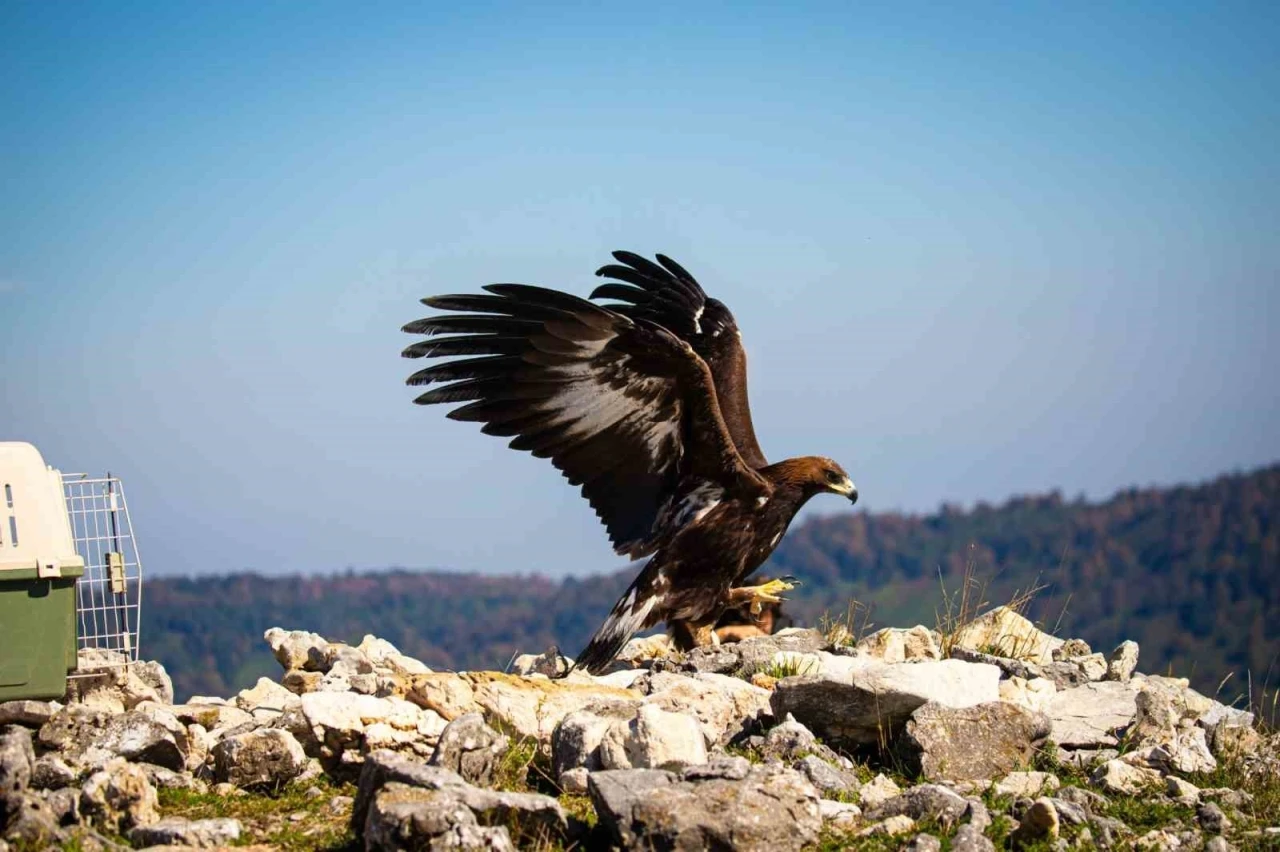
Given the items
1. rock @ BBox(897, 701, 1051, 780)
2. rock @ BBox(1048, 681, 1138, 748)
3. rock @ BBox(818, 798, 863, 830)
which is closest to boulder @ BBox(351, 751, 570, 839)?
rock @ BBox(818, 798, 863, 830)

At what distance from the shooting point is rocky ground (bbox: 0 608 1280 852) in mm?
5836

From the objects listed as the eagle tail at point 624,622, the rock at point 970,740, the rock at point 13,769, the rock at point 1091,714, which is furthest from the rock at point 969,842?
the rock at point 13,769

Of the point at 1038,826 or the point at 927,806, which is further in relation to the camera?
the point at 927,806

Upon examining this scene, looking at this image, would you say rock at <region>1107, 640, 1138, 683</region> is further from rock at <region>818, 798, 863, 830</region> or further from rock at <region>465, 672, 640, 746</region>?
rock at <region>818, 798, 863, 830</region>

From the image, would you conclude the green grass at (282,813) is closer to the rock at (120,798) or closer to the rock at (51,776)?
the rock at (120,798)

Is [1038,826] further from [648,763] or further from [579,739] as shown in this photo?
[579,739]

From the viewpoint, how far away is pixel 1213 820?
6.54 metres

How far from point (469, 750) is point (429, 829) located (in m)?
1.03

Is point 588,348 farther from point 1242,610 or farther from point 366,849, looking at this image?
point 1242,610

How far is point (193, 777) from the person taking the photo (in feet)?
22.8

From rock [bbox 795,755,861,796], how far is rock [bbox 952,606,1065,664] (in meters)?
3.18

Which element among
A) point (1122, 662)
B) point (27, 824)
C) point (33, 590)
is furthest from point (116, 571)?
point (1122, 662)

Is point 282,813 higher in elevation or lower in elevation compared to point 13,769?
lower

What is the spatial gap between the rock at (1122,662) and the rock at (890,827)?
12.5 feet
